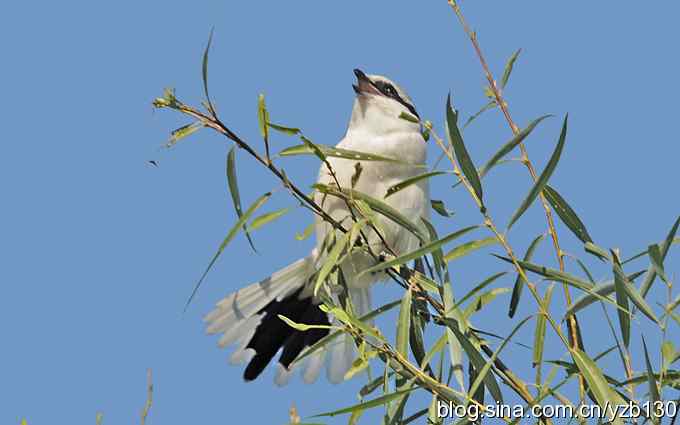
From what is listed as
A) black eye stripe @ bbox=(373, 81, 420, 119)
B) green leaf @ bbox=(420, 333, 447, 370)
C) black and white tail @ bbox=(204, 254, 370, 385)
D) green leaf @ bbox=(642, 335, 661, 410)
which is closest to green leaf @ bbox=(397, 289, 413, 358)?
green leaf @ bbox=(420, 333, 447, 370)

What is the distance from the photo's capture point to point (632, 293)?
2.11 m

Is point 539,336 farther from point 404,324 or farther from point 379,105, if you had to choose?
point 379,105

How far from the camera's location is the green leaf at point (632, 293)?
2090mm

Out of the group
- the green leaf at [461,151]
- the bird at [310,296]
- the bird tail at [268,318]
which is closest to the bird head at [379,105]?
the bird at [310,296]

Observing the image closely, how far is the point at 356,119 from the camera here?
14.1 ft

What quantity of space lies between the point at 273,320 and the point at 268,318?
2 cm

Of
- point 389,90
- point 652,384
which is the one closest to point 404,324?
point 652,384

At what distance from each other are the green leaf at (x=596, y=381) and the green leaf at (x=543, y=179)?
282 millimetres

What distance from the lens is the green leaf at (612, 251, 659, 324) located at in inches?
82.3

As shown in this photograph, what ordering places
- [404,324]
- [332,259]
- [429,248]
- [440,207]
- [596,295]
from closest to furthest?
[596,295], [429,248], [404,324], [332,259], [440,207]

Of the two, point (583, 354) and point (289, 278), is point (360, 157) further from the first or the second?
point (289, 278)

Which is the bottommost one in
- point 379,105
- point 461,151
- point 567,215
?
point 567,215

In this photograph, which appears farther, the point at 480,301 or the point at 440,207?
the point at 440,207

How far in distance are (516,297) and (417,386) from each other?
0.33 metres
